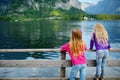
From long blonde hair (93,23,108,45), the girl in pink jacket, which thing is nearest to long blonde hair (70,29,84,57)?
the girl in pink jacket

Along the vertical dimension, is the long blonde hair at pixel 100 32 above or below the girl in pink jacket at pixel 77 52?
above

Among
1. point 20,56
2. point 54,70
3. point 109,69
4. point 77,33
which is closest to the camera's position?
point 77,33

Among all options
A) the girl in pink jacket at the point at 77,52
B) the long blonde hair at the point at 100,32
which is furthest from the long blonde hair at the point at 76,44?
the long blonde hair at the point at 100,32

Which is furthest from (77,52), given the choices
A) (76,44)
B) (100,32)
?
(100,32)

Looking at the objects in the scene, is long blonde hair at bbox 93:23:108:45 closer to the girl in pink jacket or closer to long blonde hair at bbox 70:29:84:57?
the girl in pink jacket

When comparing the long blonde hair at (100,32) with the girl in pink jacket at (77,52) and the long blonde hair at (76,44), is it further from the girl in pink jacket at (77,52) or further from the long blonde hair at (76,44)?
the long blonde hair at (76,44)

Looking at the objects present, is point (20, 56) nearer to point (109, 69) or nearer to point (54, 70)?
point (54, 70)

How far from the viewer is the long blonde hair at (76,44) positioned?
9625mm

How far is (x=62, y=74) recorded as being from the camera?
1071cm

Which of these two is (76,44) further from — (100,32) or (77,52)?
(100,32)

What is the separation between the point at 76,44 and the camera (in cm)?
970

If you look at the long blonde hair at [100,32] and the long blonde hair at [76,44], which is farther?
the long blonde hair at [100,32]

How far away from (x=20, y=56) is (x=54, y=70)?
22374 millimetres

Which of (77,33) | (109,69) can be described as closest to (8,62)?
(77,33)
